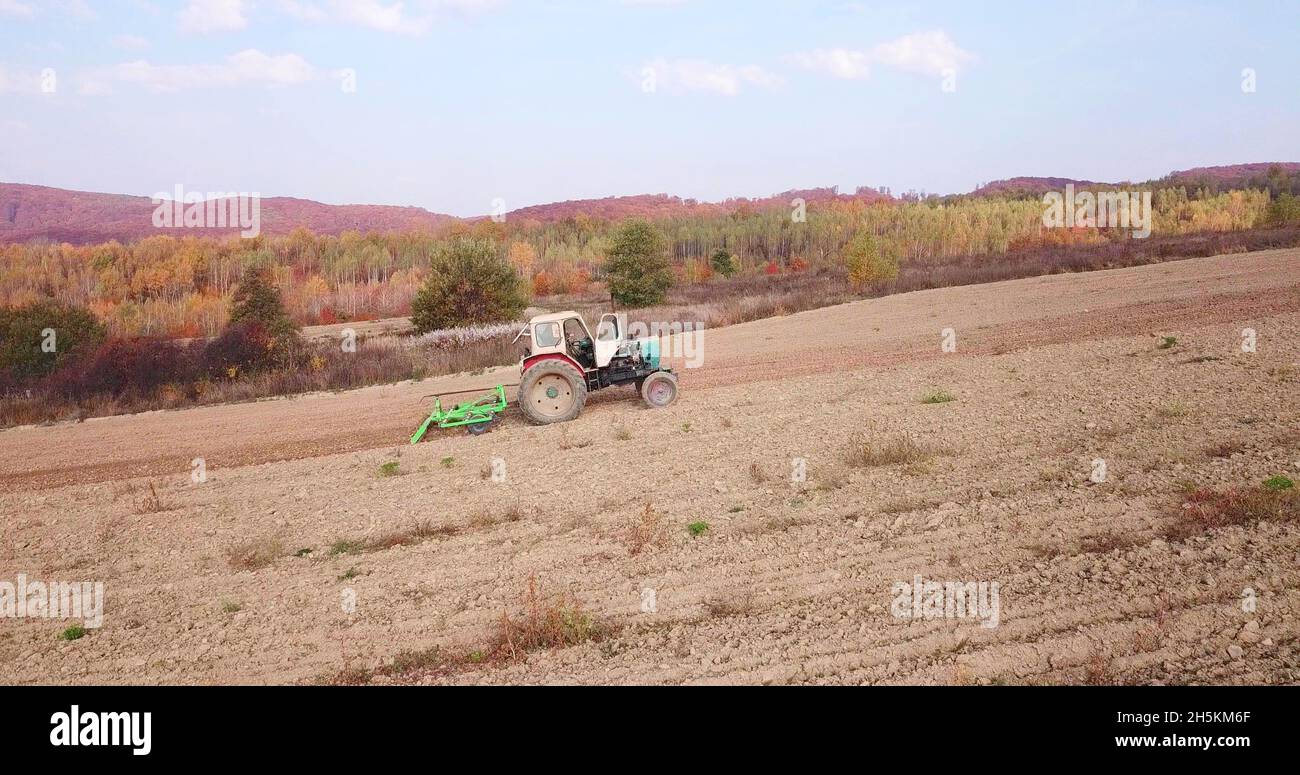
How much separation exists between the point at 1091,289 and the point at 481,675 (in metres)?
26.4

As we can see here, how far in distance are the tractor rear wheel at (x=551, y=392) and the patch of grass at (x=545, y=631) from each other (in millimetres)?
7169

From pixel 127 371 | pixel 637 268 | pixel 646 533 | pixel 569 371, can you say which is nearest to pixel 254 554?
pixel 646 533

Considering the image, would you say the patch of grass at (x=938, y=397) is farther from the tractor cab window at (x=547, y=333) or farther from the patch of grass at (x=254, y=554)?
the patch of grass at (x=254, y=554)

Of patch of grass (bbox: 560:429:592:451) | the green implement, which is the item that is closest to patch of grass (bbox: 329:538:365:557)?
patch of grass (bbox: 560:429:592:451)

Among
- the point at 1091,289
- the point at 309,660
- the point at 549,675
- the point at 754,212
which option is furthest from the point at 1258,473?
the point at 754,212

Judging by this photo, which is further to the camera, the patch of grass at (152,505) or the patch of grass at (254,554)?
the patch of grass at (152,505)

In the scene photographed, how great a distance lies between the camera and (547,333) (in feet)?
43.1

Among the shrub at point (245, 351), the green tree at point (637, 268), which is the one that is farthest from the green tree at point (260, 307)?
the green tree at point (637, 268)

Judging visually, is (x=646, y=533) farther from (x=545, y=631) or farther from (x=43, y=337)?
(x=43, y=337)

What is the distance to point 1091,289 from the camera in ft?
86.1

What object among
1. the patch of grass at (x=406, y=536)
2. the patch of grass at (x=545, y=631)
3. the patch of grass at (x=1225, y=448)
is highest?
the patch of grass at (x=1225, y=448)

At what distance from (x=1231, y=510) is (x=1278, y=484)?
835 mm

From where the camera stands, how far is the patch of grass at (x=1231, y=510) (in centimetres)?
652
